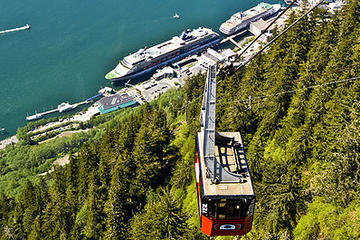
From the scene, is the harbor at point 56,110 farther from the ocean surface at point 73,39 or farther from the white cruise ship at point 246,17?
the white cruise ship at point 246,17

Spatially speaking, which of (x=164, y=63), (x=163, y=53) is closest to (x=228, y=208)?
(x=163, y=53)

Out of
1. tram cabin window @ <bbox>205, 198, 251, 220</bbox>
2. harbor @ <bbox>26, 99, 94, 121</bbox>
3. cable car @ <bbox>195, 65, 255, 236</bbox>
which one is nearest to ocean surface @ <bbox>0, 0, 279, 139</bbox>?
harbor @ <bbox>26, 99, 94, 121</bbox>

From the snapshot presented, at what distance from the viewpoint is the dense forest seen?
21625 millimetres

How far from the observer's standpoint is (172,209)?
2420cm

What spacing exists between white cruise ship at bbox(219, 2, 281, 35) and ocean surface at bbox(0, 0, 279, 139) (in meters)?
5.14

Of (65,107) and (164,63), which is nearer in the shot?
(65,107)

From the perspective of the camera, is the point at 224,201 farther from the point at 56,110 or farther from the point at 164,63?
the point at 164,63

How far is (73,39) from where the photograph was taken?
98688 millimetres

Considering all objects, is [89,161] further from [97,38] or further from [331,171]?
[97,38]

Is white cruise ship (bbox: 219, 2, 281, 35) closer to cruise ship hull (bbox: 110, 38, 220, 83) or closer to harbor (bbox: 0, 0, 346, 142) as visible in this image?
harbor (bbox: 0, 0, 346, 142)

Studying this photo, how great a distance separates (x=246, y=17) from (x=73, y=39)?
5678 cm

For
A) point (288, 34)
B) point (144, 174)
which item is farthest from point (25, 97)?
point (288, 34)

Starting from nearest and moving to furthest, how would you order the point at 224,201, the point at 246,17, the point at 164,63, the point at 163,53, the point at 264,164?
1. the point at 224,201
2. the point at 264,164
3. the point at 163,53
4. the point at 164,63
5. the point at 246,17

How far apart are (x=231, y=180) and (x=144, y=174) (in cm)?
1903
